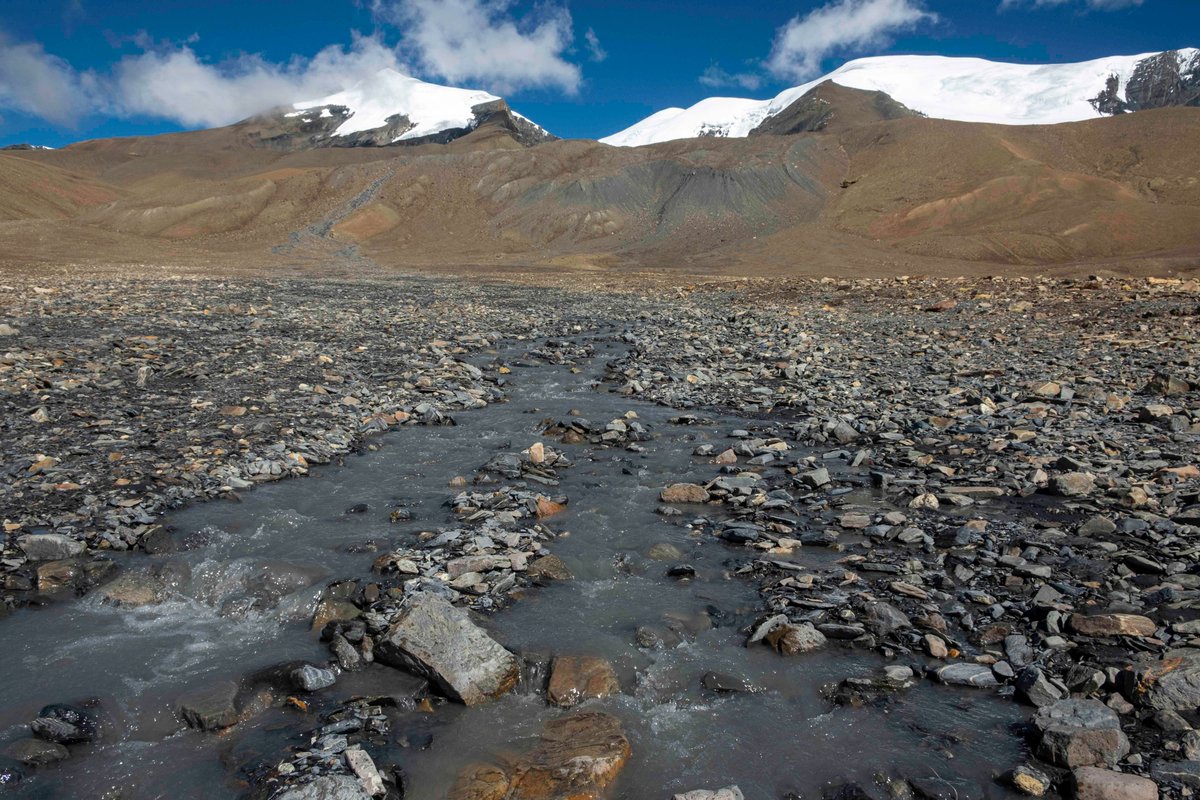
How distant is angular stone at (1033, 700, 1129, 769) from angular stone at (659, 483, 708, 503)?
4.41m

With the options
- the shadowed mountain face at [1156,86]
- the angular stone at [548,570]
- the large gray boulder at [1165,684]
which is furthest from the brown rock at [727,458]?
the shadowed mountain face at [1156,86]

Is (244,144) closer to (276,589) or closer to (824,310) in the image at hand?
(824,310)

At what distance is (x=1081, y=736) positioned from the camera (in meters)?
4.37

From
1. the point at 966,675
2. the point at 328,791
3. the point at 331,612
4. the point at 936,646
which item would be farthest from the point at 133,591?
the point at 966,675

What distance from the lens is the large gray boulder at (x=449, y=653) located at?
5.17 metres

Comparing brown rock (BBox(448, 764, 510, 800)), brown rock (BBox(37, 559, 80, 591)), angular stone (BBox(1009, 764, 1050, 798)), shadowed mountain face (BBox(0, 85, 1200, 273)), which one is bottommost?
angular stone (BBox(1009, 764, 1050, 798))

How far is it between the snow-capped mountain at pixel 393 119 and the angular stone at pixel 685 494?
177 meters

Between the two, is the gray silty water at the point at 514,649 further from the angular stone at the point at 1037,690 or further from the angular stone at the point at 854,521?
the angular stone at the point at 854,521

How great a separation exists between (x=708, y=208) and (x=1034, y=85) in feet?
475

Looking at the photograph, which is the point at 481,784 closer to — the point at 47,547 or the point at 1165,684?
the point at 1165,684

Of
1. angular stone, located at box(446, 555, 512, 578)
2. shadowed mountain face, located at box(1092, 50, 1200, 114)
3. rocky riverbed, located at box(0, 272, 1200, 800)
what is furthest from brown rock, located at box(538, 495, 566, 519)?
shadowed mountain face, located at box(1092, 50, 1200, 114)

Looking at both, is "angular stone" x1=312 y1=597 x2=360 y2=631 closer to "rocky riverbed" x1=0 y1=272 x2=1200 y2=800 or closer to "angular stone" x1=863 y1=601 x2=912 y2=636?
"rocky riverbed" x1=0 y1=272 x2=1200 y2=800

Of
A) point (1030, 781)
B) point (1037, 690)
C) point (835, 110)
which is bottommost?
point (1030, 781)

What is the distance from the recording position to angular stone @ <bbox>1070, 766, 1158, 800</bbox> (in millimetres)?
3957
